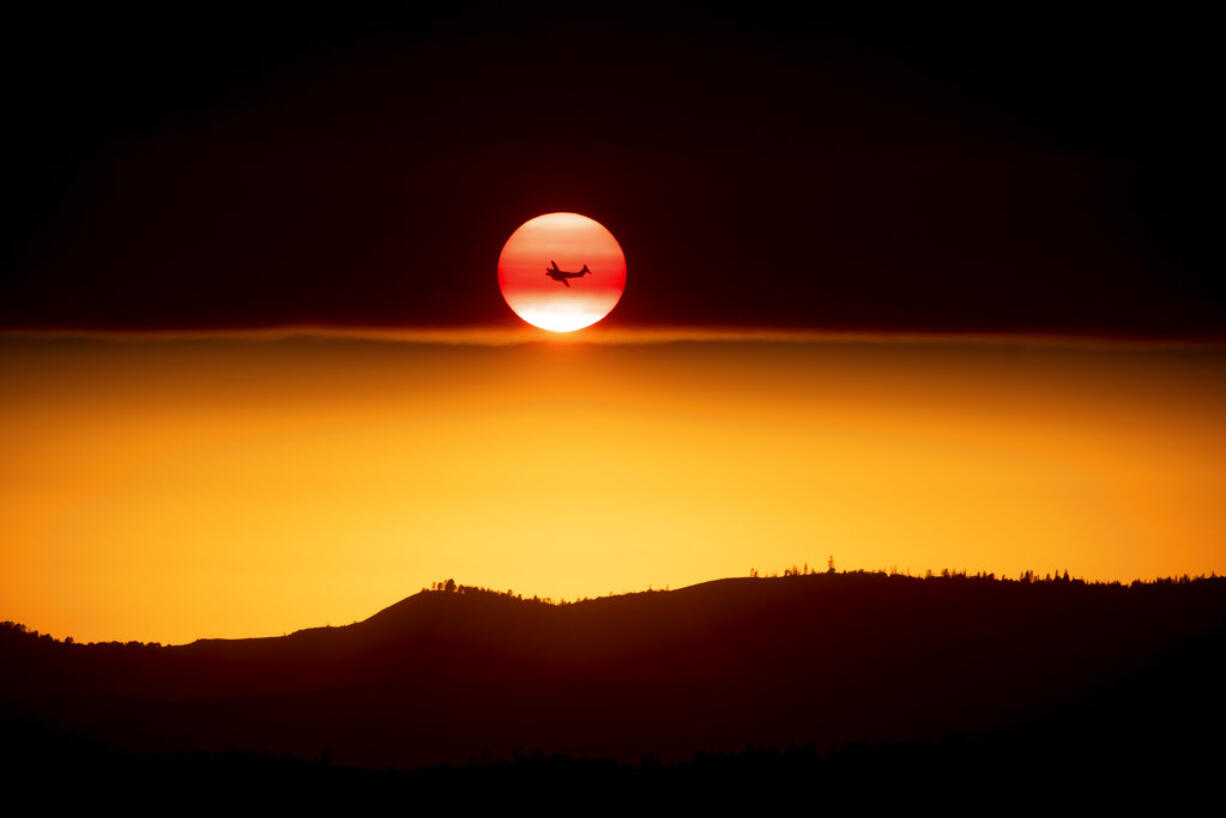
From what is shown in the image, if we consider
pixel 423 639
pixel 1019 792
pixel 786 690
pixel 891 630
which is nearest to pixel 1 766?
pixel 1019 792

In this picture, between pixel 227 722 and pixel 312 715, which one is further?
pixel 312 715

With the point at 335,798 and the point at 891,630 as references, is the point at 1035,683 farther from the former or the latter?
the point at 335,798

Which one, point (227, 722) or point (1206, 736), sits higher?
point (227, 722)

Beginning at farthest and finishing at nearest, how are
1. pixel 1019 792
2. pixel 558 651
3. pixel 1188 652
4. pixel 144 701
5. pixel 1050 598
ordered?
pixel 558 651, pixel 144 701, pixel 1050 598, pixel 1188 652, pixel 1019 792

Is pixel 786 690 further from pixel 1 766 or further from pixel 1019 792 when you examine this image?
pixel 1 766

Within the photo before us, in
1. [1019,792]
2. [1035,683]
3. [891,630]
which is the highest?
[891,630]

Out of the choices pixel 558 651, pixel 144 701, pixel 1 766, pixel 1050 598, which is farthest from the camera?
pixel 558 651
